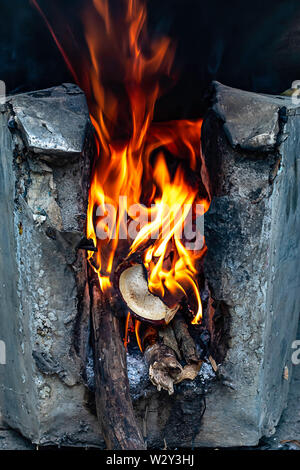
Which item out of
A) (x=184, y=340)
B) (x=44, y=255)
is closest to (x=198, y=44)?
(x=44, y=255)

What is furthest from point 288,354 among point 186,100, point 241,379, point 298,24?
A: point 298,24

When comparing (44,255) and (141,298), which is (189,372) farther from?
(44,255)

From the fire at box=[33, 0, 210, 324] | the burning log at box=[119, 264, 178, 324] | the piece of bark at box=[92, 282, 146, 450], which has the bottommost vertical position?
the piece of bark at box=[92, 282, 146, 450]

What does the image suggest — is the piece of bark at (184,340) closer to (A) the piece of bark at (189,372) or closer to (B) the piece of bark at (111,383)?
(A) the piece of bark at (189,372)

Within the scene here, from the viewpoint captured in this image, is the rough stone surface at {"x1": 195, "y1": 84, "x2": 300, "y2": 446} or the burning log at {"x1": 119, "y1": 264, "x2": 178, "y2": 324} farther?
the burning log at {"x1": 119, "y1": 264, "x2": 178, "y2": 324}

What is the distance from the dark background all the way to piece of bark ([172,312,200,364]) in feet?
3.07

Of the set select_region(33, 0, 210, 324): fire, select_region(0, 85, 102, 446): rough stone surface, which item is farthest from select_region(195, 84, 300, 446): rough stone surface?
select_region(0, 85, 102, 446): rough stone surface

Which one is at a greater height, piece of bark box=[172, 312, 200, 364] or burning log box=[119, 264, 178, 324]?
burning log box=[119, 264, 178, 324]

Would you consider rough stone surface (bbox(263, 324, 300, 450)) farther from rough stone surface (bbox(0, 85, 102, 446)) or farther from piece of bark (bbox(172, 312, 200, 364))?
rough stone surface (bbox(0, 85, 102, 446))

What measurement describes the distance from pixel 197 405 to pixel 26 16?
1792 millimetres

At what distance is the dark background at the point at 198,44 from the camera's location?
2344mm

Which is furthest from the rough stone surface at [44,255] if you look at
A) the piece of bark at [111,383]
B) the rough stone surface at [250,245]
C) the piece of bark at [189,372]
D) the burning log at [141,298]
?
the rough stone surface at [250,245]

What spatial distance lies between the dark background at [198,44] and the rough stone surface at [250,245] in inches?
10.2

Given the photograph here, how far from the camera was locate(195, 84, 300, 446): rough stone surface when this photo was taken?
2127mm
